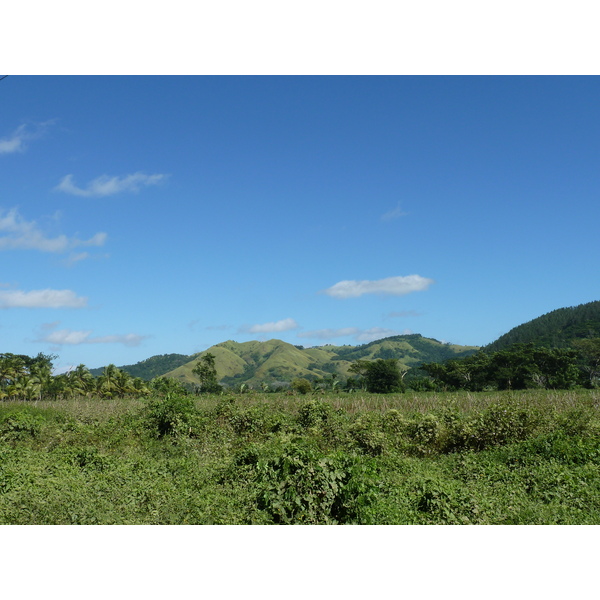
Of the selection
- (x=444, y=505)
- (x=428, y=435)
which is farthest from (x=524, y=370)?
(x=444, y=505)

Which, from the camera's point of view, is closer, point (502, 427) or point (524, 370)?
point (502, 427)

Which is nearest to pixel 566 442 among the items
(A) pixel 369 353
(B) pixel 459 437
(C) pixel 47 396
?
(B) pixel 459 437

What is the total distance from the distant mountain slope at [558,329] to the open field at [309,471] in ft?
138

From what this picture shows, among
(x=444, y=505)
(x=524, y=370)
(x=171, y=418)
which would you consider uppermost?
(x=524, y=370)

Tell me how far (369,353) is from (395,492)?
3792 inches

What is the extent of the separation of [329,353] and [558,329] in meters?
78.0

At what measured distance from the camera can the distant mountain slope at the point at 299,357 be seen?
9075 centimetres

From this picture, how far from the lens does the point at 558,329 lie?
54781 millimetres

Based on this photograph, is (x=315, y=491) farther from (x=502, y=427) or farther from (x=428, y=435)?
(x=502, y=427)

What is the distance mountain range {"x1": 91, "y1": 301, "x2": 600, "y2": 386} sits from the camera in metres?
55.3

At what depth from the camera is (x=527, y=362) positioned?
35094 millimetres

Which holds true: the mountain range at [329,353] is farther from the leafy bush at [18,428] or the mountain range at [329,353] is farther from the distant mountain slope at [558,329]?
the leafy bush at [18,428]

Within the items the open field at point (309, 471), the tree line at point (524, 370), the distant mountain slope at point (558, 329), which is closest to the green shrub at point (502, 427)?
the open field at point (309, 471)

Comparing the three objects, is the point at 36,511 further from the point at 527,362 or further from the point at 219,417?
the point at 527,362
